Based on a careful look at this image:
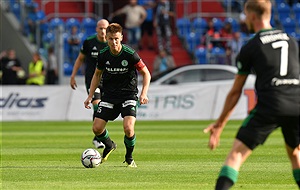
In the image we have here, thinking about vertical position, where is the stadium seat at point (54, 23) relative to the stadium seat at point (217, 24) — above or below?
below

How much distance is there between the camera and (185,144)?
19.0 m

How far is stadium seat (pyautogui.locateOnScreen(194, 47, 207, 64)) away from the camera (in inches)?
1362

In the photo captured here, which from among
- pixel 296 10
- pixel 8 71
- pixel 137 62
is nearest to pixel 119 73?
pixel 137 62

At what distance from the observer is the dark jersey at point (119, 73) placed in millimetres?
13797

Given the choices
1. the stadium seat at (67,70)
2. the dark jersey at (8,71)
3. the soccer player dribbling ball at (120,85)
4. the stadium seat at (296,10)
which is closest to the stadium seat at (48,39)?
the stadium seat at (67,70)

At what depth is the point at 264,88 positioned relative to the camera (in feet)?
29.1

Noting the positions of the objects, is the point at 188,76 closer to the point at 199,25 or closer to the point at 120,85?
the point at 199,25

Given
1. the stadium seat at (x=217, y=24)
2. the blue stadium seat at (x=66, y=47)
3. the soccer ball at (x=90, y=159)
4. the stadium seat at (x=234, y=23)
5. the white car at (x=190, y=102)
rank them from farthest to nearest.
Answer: the stadium seat at (x=234, y=23), the stadium seat at (x=217, y=24), the blue stadium seat at (x=66, y=47), the white car at (x=190, y=102), the soccer ball at (x=90, y=159)

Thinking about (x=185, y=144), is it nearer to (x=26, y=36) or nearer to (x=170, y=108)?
(x=170, y=108)

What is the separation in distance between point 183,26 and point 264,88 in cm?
2773

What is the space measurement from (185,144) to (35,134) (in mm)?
5057

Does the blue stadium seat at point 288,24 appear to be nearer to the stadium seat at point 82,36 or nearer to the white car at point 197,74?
the white car at point 197,74

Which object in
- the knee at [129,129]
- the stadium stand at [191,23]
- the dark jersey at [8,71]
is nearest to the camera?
the knee at [129,129]

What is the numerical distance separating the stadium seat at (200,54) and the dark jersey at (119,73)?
20.6 metres
